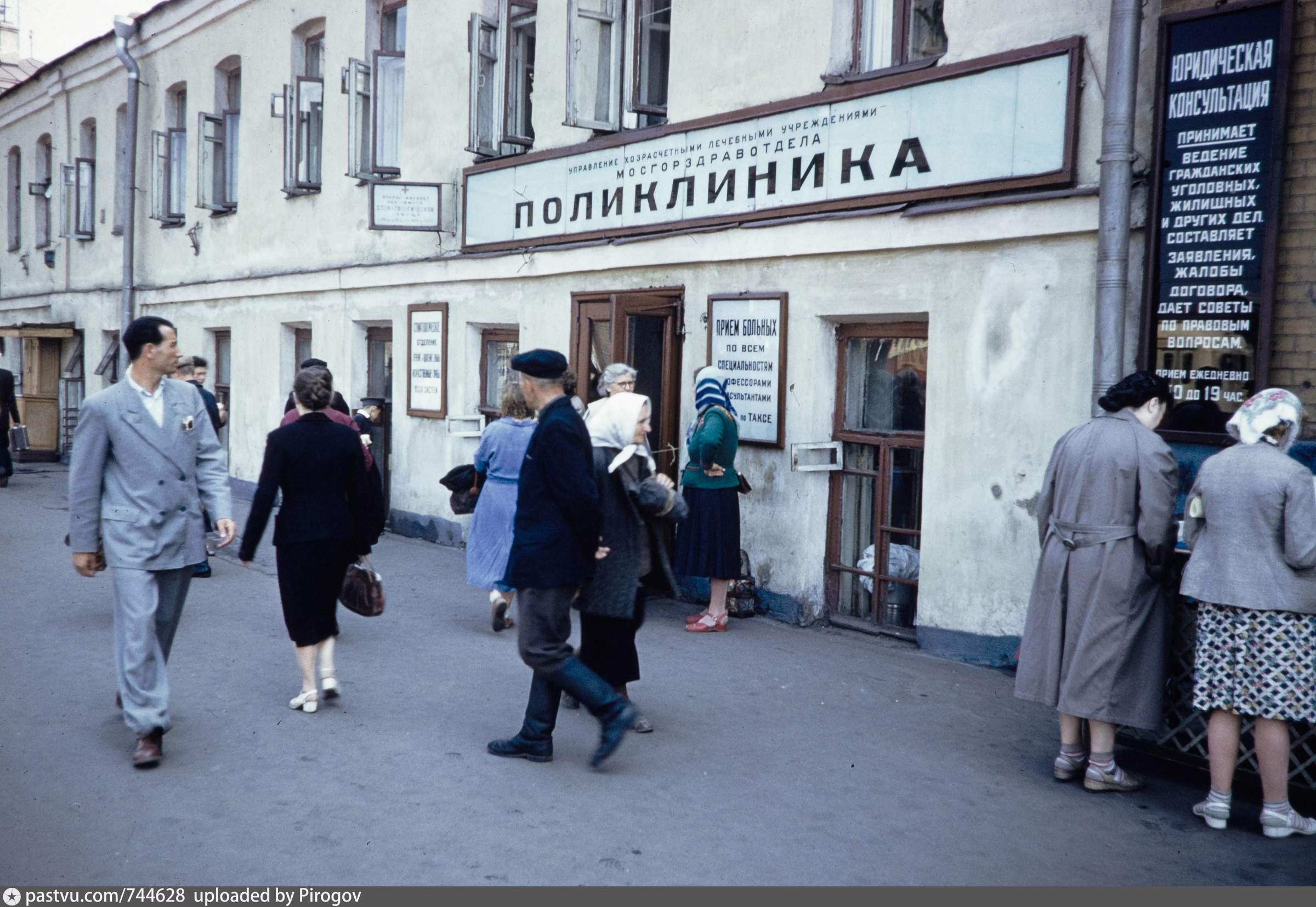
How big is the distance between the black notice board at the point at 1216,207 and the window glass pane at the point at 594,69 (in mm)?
4998

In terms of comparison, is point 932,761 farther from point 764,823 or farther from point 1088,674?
point 764,823

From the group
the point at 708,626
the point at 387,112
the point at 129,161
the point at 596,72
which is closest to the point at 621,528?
the point at 708,626

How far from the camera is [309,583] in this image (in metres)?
6.15

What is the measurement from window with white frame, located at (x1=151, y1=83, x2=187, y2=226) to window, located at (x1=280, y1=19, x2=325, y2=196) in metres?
3.73

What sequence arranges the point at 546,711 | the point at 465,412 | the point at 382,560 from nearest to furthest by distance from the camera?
1. the point at 546,711
2. the point at 382,560
3. the point at 465,412

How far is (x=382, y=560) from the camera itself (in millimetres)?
11578

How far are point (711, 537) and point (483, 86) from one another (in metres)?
5.41

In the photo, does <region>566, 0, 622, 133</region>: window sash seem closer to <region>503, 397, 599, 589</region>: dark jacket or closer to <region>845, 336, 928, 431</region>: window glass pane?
<region>845, 336, 928, 431</region>: window glass pane

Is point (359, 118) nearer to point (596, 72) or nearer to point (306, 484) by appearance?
point (596, 72)

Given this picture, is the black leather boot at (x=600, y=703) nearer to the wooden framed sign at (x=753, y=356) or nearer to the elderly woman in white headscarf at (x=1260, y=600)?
the elderly woman in white headscarf at (x=1260, y=600)

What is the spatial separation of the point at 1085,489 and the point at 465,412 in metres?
8.19

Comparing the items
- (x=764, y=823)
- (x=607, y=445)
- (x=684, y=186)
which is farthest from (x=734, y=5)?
(x=764, y=823)

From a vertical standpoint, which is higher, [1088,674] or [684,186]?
[684,186]

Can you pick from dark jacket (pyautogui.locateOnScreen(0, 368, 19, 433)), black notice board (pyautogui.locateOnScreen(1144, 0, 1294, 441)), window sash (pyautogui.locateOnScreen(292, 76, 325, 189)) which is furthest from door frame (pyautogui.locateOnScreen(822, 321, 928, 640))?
dark jacket (pyautogui.locateOnScreen(0, 368, 19, 433))
